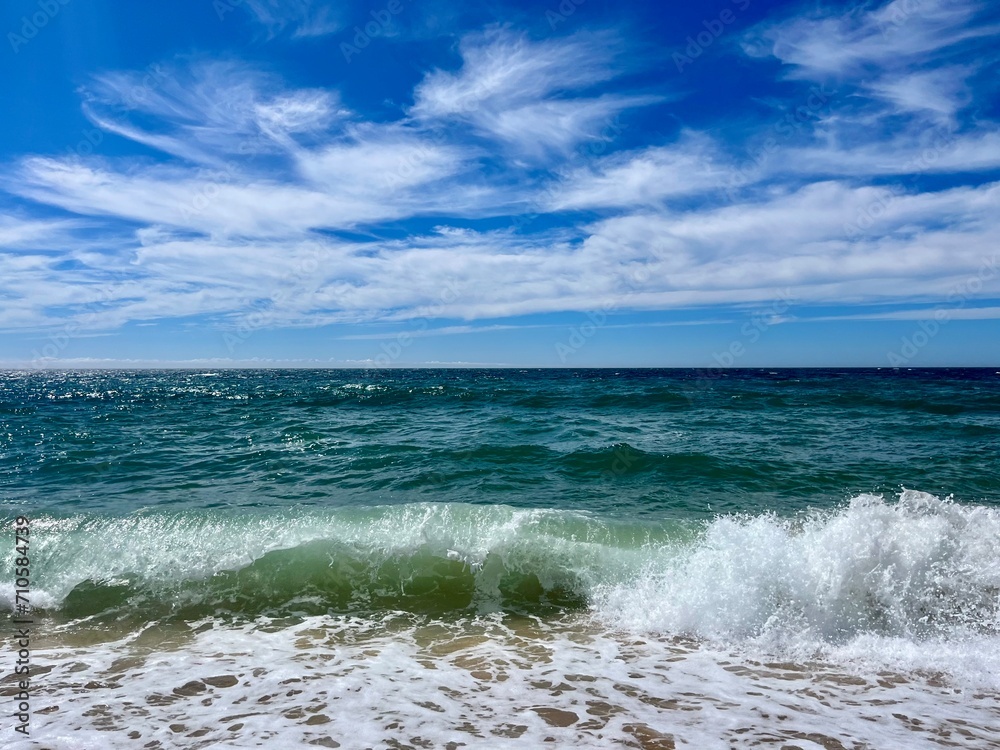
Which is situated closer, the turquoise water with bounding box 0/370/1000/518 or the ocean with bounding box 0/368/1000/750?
the ocean with bounding box 0/368/1000/750

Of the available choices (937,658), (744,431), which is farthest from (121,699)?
(744,431)

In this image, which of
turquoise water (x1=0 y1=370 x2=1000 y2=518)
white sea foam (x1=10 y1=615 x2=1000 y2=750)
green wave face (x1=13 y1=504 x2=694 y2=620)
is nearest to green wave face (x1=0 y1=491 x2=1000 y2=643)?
green wave face (x1=13 y1=504 x2=694 y2=620)

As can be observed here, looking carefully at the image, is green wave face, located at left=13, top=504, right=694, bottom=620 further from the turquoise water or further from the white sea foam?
the turquoise water

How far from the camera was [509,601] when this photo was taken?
7125 mm

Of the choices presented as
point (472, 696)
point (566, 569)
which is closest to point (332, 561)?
point (566, 569)

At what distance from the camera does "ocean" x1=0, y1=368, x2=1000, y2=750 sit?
4418mm

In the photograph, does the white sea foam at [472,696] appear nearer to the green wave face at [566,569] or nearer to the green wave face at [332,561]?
the green wave face at [566,569]

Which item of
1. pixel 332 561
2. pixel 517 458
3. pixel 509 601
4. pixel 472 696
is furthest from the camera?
pixel 517 458

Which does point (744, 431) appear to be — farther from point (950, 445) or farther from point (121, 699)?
point (121, 699)

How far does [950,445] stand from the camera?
49.0 feet

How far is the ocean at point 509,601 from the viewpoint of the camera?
174 inches

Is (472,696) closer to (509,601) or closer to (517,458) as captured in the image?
(509,601)

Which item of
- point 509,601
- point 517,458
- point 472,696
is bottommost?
point 509,601

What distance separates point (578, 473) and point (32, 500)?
10573 mm
